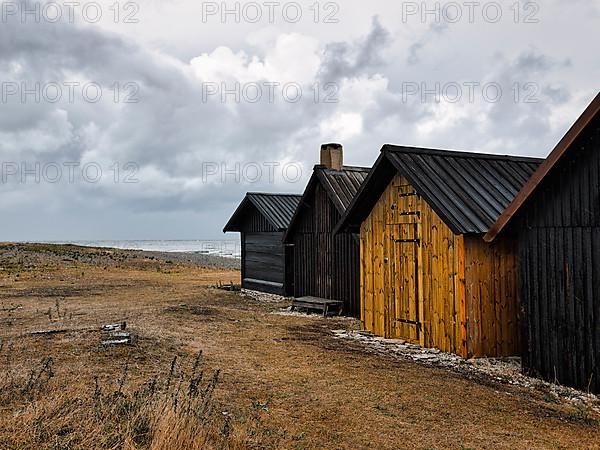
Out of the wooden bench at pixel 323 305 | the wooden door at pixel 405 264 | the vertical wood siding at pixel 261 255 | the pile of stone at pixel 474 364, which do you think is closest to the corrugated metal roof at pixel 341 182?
the wooden bench at pixel 323 305

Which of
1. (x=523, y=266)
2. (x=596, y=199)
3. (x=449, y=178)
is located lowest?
(x=523, y=266)

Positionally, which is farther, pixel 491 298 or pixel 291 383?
pixel 491 298

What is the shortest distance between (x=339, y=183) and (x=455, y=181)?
754cm

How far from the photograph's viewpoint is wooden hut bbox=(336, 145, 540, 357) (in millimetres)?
11258

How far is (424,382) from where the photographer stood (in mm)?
9430

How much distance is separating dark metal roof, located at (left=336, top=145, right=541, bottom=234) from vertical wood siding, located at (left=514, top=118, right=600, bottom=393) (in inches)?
59.1

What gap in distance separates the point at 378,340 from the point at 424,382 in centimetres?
391

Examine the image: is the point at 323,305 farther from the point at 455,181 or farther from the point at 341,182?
the point at 455,181

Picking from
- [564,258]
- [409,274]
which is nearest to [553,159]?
[564,258]

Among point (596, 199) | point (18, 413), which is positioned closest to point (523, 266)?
point (596, 199)

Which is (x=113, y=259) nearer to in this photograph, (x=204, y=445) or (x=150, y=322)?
(x=150, y=322)

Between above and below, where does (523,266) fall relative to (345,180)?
below

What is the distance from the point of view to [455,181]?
484 inches

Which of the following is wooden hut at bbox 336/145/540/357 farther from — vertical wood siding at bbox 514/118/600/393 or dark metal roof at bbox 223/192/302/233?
dark metal roof at bbox 223/192/302/233
